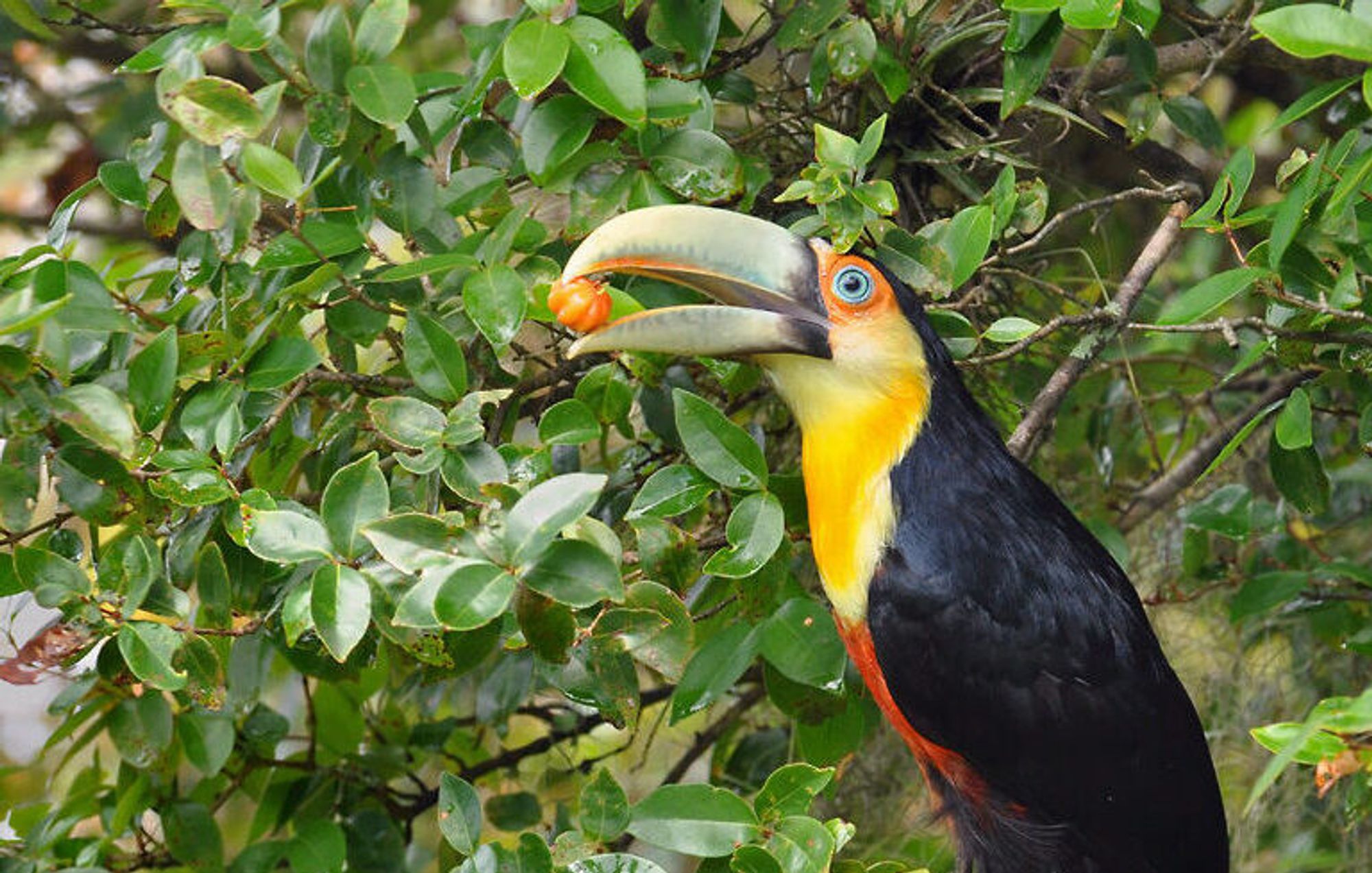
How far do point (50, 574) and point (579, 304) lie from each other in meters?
0.65

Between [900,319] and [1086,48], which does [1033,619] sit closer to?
[900,319]

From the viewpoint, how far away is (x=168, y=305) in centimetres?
224

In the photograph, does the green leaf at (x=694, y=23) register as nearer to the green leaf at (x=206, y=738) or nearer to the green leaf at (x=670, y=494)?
the green leaf at (x=670, y=494)

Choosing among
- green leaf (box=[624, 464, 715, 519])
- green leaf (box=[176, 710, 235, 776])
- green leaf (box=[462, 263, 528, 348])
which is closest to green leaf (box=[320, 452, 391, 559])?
green leaf (box=[462, 263, 528, 348])

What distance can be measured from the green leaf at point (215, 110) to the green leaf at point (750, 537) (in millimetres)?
681

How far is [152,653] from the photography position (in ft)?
6.20

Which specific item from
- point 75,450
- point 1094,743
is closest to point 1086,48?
point 1094,743

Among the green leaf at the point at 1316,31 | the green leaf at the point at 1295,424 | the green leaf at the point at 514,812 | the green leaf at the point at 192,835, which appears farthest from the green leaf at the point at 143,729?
the green leaf at the point at 1316,31

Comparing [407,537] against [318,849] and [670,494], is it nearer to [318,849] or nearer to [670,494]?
[670,494]

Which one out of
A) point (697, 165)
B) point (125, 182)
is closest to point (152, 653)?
point (125, 182)

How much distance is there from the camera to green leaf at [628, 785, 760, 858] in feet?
6.31

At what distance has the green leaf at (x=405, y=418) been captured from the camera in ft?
6.39

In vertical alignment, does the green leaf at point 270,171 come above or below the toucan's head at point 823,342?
above

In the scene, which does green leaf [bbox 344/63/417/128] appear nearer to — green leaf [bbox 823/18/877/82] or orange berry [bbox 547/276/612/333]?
orange berry [bbox 547/276/612/333]
